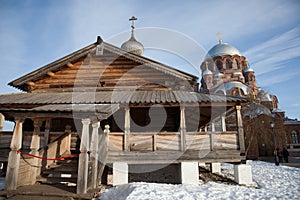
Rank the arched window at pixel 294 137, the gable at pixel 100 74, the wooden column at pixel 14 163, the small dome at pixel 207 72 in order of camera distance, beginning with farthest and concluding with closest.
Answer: the small dome at pixel 207 72 < the arched window at pixel 294 137 < the gable at pixel 100 74 < the wooden column at pixel 14 163

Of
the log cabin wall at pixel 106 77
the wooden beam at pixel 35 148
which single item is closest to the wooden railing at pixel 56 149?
the wooden beam at pixel 35 148

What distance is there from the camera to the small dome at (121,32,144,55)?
16.2 m

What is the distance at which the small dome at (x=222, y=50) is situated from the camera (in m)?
44.1

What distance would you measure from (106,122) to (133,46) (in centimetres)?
744

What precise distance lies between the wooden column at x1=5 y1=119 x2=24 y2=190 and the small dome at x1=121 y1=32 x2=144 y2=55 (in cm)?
1059

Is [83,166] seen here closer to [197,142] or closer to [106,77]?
[197,142]

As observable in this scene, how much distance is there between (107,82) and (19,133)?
5.20m

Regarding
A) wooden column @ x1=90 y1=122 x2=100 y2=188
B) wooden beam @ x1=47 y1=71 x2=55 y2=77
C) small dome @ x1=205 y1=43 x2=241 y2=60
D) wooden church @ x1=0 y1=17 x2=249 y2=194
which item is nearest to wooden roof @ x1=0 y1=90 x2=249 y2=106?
wooden church @ x1=0 y1=17 x2=249 y2=194

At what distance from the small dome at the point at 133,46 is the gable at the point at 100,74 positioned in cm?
488

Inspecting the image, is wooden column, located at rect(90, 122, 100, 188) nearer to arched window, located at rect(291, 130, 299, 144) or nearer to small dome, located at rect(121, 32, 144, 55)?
small dome, located at rect(121, 32, 144, 55)

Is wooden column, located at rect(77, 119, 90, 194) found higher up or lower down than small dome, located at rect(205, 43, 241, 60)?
lower down

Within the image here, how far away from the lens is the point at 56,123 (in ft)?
39.4

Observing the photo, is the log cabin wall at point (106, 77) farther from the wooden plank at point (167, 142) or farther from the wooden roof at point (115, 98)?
the wooden plank at point (167, 142)

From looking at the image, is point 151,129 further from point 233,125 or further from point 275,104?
point 275,104
